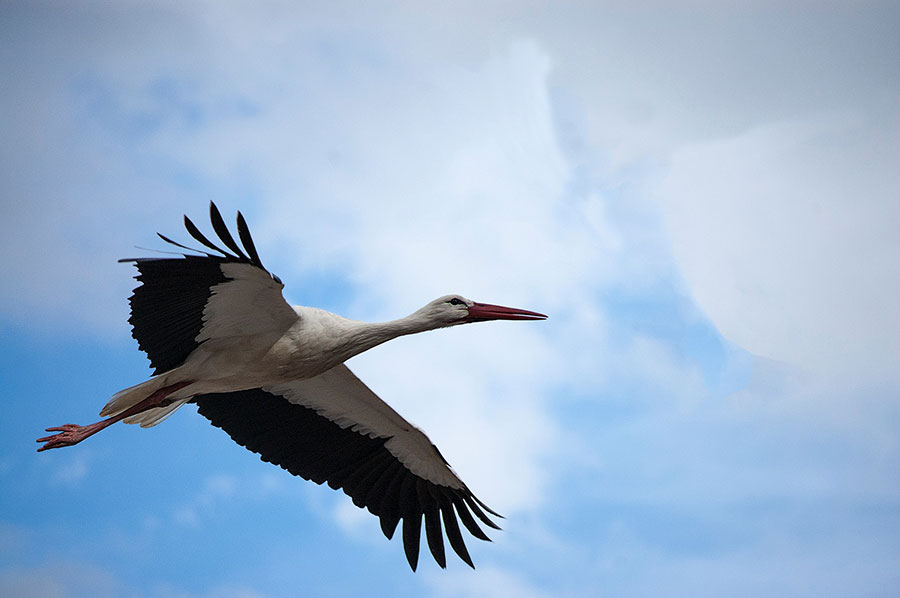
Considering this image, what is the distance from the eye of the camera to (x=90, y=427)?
797cm

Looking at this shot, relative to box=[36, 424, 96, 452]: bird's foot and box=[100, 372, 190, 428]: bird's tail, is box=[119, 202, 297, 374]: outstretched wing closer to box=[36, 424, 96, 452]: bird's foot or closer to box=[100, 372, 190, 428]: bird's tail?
box=[100, 372, 190, 428]: bird's tail

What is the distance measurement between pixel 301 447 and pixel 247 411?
0.63 meters

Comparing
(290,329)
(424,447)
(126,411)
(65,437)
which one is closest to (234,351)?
(290,329)

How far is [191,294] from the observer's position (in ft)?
24.7

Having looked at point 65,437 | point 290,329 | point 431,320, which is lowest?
point 65,437

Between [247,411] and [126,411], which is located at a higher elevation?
[247,411]

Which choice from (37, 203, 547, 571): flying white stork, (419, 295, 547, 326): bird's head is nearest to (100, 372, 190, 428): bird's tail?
(37, 203, 547, 571): flying white stork

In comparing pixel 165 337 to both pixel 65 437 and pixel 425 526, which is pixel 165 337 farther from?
pixel 425 526

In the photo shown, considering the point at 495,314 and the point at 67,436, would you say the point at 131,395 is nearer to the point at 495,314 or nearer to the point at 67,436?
the point at 67,436

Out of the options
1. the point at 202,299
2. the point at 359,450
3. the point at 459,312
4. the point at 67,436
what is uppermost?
the point at 459,312

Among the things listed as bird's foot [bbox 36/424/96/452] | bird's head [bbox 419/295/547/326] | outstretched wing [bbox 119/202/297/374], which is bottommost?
bird's foot [bbox 36/424/96/452]

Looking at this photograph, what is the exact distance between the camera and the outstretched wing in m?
7.12

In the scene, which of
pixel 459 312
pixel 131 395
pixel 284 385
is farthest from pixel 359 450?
pixel 131 395

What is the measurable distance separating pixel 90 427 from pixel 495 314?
3.50 meters
